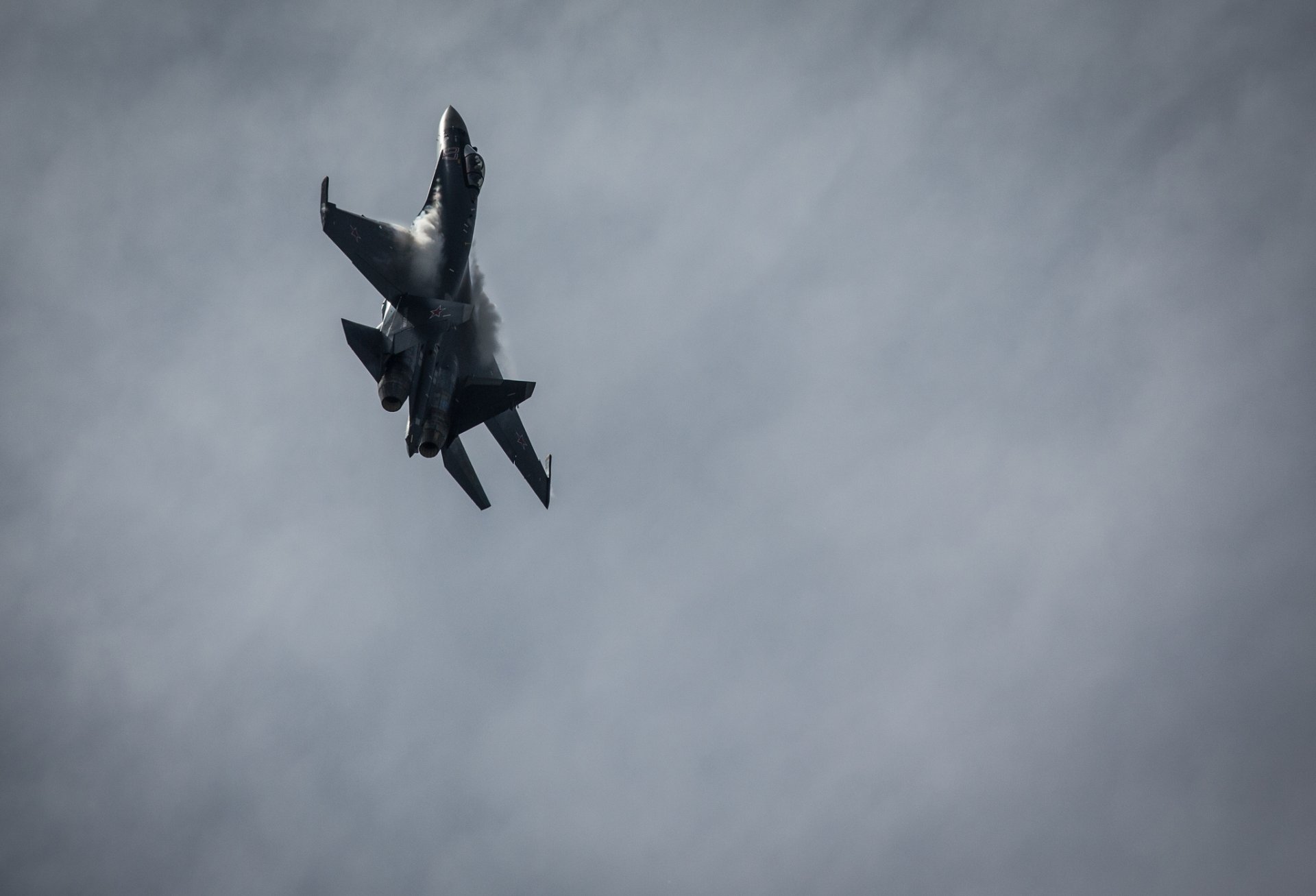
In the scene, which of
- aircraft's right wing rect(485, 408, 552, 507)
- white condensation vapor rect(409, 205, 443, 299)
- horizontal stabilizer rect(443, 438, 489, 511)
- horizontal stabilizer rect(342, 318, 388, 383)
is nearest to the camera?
horizontal stabilizer rect(342, 318, 388, 383)

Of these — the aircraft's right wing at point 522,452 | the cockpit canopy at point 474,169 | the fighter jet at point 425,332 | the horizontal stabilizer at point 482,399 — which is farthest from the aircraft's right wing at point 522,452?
the cockpit canopy at point 474,169

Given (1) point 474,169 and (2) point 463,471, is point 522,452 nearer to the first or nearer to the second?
(2) point 463,471

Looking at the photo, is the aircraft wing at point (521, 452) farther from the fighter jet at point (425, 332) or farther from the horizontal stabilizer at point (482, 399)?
the horizontal stabilizer at point (482, 399)

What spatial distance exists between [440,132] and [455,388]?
19.6 m

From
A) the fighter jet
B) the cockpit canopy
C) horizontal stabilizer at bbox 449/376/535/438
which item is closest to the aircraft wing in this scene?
the fighter jet

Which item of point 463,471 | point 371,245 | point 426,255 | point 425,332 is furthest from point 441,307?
point 463,471

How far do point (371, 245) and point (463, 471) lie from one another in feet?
45.0

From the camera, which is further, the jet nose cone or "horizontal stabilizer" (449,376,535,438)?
the jet nose cone

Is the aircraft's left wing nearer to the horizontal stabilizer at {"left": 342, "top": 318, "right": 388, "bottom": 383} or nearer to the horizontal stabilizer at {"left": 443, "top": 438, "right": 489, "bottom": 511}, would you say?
the horizontal stabilizer at {"left": 342, "top": 318, "right": 388, "bottom": 383}

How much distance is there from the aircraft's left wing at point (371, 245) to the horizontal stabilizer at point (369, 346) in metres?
2.70

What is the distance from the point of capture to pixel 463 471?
5762 cm

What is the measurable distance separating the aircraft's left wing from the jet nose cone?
12.5m

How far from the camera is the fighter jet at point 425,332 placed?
48.5 m

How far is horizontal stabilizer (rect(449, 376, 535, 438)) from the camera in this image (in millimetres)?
48503
